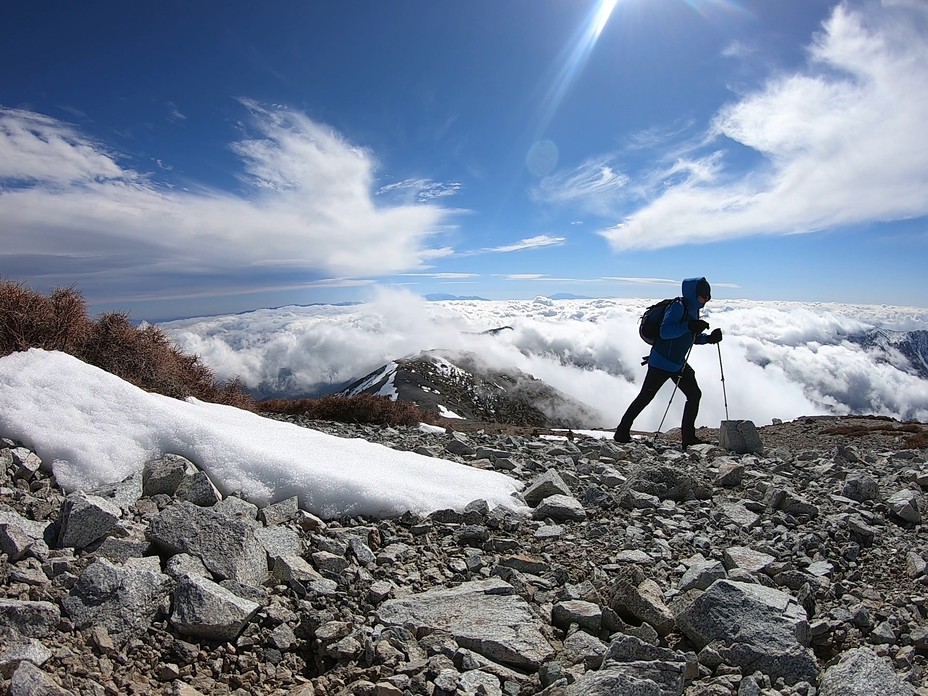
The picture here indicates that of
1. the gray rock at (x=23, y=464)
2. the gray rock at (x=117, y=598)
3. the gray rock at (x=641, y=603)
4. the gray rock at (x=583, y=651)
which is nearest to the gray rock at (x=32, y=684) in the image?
the gray rock at (x=117, y=598)

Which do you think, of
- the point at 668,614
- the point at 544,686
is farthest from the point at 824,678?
the point at 544,686

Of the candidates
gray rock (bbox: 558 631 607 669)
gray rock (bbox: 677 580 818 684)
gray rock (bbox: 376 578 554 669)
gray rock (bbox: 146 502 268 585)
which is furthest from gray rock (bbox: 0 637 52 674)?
gray rock (bbox: 677 580 818 684)

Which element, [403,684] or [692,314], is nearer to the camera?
[403,684]

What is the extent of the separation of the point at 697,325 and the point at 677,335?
570 mm

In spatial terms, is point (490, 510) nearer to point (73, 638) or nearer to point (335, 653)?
point (335, 653)

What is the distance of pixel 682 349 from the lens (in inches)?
528

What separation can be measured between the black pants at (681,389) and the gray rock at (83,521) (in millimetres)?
11531

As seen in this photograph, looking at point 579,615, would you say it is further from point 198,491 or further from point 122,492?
point 122,492

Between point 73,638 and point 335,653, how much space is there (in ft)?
5.70

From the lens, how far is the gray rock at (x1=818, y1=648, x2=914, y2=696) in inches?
125

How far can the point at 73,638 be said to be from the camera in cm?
341

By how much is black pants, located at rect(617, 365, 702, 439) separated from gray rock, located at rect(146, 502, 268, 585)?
10725 mm

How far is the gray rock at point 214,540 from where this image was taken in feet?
14.1

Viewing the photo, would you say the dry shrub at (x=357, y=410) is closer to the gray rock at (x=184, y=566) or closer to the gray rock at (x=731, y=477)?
the gray rock at (x=731, y=477)
